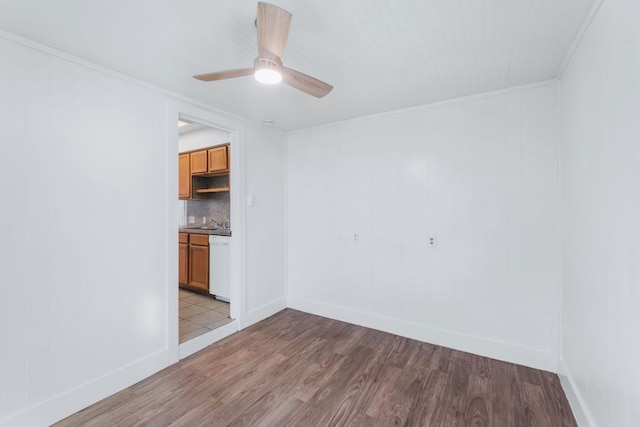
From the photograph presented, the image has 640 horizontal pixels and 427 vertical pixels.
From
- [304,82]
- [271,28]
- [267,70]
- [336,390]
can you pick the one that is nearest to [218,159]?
[304,82]

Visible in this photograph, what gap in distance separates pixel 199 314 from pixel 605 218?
3.67 meters

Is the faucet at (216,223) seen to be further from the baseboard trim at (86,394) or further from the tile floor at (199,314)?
the baseboard trim at (86,394)

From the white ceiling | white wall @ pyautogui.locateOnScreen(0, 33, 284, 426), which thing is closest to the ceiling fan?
the white ceiling

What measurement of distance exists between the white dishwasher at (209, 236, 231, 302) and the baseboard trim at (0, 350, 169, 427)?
1.38m

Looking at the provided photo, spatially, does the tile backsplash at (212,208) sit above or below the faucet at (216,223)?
above

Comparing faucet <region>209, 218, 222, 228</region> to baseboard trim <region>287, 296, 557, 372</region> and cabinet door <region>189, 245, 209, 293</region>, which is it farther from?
baseboard trim <region>287, 296, 557, 372</region>

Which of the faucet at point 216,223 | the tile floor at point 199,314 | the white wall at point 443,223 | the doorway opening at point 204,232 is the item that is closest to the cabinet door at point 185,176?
the doorway opening at point 204,232

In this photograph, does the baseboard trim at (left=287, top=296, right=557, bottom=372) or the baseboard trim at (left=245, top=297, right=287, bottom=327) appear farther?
the baseboard trim at (left=245, top=297, right=287, bottom=327)

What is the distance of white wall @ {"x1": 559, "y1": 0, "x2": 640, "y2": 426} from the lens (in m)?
1.13

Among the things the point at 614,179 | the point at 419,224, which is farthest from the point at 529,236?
the point at 614,179

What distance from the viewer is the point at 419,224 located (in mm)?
2809

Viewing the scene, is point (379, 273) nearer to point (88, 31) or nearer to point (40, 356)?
point (40, 356)

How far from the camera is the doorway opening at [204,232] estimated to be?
3.47 meters

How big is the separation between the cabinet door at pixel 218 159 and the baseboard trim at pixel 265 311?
198 centimetres
